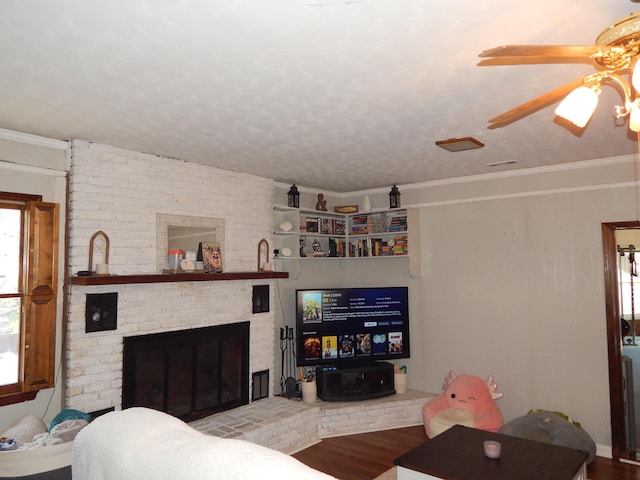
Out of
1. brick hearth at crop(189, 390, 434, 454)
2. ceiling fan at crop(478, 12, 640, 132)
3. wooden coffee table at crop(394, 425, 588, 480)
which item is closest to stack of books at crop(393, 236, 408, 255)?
brick hearth at crop(189, 390, 434, 454)

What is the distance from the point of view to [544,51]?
1413 millimetres

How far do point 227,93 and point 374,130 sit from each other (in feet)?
3.80

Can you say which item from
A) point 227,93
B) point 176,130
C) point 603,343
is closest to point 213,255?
point 176,130

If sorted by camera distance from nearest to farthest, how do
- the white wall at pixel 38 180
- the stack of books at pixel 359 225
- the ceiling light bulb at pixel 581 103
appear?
1. the ceiling light bulb at pixel 581 103
2. the white wall at pixel 38 180
3. the stack of books at pixel 359 225

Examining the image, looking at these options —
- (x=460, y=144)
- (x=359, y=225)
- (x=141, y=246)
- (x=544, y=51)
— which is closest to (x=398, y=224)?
(x=359, y=225)

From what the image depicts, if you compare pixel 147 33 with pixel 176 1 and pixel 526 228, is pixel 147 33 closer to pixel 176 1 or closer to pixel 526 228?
pixel 176 1

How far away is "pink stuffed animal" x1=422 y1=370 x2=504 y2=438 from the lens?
4.40m

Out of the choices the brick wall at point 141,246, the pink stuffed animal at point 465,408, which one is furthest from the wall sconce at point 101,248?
the pink stuffed animal at point 465,408

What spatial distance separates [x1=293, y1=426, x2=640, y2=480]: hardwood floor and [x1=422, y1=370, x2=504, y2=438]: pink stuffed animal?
254 millimetres

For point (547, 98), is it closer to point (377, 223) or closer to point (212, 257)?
point (212, 257)

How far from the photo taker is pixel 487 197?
4941mm

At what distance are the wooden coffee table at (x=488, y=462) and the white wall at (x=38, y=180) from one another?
100 inches

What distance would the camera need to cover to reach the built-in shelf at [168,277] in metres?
3.32

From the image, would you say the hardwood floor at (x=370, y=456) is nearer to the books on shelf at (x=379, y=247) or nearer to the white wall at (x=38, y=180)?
the books on shelf at (x=379, y=247)
